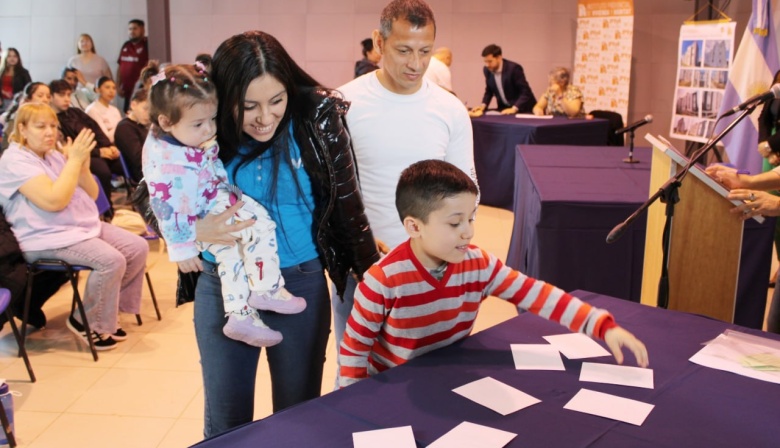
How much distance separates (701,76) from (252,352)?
22.4 ft

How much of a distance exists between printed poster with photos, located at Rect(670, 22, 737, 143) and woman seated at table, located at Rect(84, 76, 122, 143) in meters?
5.57

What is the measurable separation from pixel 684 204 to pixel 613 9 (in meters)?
6.88

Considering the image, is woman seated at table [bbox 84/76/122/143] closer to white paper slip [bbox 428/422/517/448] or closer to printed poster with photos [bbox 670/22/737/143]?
printed poster with photos [bbox 670/22/737/143]

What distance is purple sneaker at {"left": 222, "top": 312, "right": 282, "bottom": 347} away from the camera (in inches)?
75.2

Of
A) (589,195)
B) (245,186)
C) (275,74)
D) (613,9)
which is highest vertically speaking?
(613,9)

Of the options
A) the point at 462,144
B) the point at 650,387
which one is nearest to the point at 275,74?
the point at 462,144

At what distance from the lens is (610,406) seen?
1.59 metres

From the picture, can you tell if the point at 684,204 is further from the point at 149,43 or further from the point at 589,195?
the point at 149,43

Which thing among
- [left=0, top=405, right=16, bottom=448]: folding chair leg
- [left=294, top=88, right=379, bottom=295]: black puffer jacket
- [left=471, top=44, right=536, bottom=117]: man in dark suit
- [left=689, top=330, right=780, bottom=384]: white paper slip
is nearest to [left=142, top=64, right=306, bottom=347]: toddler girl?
[left=294, top=88, right=379, bottom=295]: black puffer jacket

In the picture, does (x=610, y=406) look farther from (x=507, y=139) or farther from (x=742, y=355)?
(x=507, y=139)

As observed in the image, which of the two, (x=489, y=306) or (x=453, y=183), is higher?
(x=453, y=183)

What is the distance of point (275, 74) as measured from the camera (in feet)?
6.02

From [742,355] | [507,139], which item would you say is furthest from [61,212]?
[507,139]

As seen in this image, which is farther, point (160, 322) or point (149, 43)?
point (149, 43)
